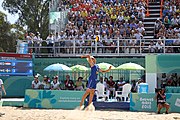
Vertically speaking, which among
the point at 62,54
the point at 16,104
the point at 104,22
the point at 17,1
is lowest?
the point at 16,104

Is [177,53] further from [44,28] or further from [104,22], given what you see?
[44,28]

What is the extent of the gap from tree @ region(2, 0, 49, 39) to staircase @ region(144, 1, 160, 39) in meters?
21.7

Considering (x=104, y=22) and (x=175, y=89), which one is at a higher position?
(x=104, y=22)

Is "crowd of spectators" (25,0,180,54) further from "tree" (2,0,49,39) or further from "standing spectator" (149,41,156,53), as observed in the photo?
"tree" (2,0,49,39)

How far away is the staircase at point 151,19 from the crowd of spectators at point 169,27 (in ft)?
2.21

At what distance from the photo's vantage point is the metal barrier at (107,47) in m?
25.5

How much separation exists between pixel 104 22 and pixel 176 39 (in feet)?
17.2

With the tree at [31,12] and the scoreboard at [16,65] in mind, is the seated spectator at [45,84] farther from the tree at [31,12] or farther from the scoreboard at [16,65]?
the tree at [31,12]

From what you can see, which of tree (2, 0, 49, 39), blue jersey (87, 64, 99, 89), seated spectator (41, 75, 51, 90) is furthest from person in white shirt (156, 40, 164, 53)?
tree (2, 0, 49, 39)

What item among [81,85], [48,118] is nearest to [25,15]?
[81,85]

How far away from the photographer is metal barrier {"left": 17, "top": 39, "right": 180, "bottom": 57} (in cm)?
2552

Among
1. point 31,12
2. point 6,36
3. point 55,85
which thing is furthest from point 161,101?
point 31,12

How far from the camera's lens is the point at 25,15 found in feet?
175

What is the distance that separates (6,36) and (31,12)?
13.8 ft
